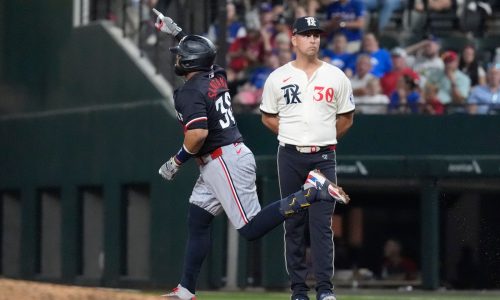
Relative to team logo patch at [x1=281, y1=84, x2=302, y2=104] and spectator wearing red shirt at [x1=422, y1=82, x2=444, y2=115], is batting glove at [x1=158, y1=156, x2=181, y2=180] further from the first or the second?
spectator wearing red shirt at [x1=422, y1=82, x2=444, y2=115]

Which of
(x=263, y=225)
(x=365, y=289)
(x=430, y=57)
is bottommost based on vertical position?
(x=365, y=289)

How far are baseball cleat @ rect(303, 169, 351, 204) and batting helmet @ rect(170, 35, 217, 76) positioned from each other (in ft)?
3.37

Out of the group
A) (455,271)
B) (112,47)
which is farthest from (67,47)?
(455,271)

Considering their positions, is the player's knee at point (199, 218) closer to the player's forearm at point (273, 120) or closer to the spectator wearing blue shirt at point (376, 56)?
the player's forearm at point (273, 120)

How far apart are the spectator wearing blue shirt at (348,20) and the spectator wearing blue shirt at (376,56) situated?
278 millimetres

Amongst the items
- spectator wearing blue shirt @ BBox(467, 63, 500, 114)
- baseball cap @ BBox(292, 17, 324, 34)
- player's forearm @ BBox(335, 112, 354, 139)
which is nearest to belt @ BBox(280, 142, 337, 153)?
player's forearm @ BBox(335, 112, 354, 139)

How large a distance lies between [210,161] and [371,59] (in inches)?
276

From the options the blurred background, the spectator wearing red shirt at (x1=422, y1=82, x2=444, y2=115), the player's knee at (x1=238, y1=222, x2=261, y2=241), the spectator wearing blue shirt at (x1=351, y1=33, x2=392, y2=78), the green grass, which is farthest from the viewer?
the spectator wearing blue shirt at (x1=351, y1=33, x2=392, y2=78)

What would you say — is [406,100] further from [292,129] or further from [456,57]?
[292,129]

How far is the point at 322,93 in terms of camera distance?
10758mm

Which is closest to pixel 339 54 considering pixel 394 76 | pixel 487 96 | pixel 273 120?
pixel 394 76

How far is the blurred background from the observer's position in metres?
17.1

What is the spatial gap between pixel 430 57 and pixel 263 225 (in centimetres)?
772

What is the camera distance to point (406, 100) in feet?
57.2
